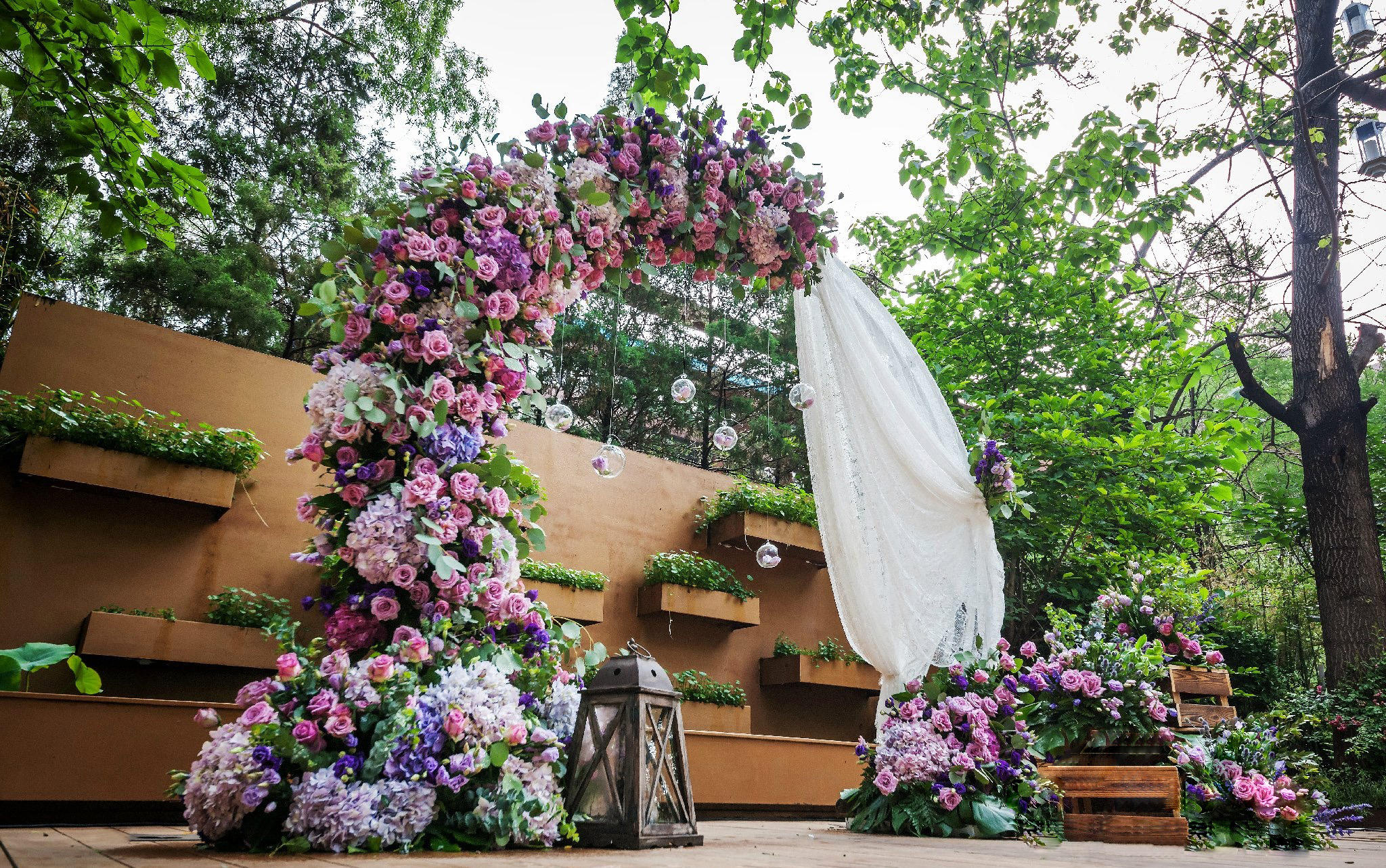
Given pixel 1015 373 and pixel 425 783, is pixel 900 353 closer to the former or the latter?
pixel 425 783

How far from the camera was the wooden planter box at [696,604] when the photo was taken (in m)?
4.79

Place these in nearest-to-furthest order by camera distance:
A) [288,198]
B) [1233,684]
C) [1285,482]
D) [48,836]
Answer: [48,836] < [288,198] < [1233,684] < [1285,482]

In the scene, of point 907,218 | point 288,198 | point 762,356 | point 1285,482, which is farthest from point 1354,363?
point 288,198

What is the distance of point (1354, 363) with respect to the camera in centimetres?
658

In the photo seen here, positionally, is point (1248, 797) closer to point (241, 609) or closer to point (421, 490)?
point (421, 490)

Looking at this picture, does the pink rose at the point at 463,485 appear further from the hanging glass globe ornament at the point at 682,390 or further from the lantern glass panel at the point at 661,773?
the hanging glass globe ornament at the point at 682,390

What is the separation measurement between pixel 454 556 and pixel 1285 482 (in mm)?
9377

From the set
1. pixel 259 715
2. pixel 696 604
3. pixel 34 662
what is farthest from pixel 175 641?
pixel 34 662

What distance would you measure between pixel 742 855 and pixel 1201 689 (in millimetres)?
3144

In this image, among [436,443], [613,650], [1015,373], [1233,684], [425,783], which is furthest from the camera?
[1233,684]

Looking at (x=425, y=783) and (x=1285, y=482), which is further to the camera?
(x=1285, y=482)

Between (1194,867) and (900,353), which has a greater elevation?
(900,353)

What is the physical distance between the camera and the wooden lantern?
1955 mm

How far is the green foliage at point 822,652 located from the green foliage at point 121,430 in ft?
11.5
